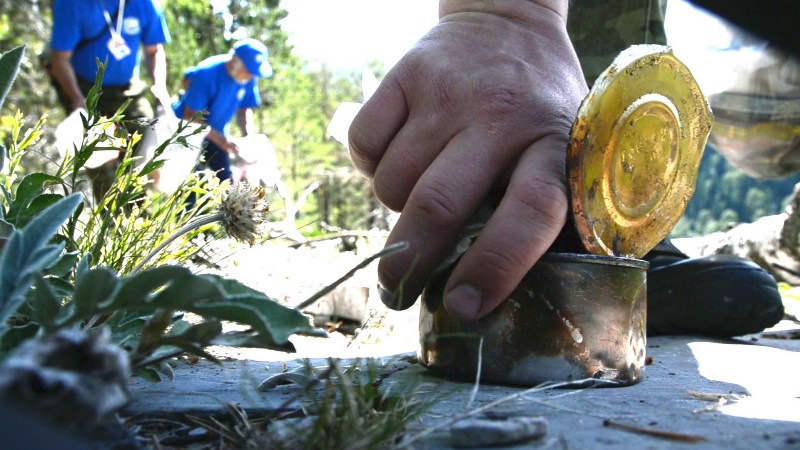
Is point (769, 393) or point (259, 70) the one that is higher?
point (259, 70)

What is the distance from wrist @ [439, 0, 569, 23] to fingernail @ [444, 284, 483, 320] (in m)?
0.78

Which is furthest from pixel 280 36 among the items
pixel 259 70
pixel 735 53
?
pixel 735 53

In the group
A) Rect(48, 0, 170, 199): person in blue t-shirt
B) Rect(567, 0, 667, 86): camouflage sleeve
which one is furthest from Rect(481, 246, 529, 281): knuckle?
Rect(48, 0, 170, 199): person in blue t-shirt

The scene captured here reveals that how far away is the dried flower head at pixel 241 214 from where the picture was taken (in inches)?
73.3

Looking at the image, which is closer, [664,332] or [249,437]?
[249,437]

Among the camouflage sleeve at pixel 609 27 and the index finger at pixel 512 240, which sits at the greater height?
the camouflage sleeve at pixel 609 27

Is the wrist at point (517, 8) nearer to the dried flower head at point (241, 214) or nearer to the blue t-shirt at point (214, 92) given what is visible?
the dried flower head at point (241, 214)

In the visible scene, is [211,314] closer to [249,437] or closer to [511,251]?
[249,437]

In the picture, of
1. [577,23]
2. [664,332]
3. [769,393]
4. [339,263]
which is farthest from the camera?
[339,263]

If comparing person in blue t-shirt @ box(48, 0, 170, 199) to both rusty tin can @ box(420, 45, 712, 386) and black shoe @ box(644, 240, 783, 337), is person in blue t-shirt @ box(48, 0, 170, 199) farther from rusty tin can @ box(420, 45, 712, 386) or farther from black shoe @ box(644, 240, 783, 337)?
rusty tin can @ box(420, 45, 712, 386)

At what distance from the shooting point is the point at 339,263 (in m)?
4.64

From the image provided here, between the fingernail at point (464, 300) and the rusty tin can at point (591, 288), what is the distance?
54mm

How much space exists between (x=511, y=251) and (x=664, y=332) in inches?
70.4

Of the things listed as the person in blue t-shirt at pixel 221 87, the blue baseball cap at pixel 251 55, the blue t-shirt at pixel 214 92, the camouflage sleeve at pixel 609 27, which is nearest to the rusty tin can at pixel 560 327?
the camouflage sleeve at pixel 609 27
